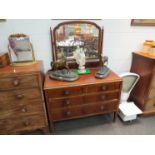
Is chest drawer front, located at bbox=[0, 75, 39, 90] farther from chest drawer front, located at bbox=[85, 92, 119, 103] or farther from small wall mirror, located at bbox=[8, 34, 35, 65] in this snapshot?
chest drawer front, located at bbox=[85, 92, 119, 103]

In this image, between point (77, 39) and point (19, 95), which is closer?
point (19, 95)

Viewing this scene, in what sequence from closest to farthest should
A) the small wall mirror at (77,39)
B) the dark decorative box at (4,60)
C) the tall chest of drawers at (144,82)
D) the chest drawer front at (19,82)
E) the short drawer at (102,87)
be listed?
the chest drawer front at (19,82), the dark decorative box at (4,60), the short drawer at (102,87), the small wall mirror at (77,39), the tall chest of drawers at (144,82)

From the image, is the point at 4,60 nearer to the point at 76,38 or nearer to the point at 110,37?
the point at 76,38

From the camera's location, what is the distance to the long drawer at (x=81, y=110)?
1.40 m

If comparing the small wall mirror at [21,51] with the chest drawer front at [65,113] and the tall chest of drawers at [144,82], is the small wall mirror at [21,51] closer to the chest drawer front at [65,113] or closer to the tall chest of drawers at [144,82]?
the chest drawer front at [65,113]

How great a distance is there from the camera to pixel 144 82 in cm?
168

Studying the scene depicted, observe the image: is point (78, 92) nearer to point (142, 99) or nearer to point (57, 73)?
point (57, 73)

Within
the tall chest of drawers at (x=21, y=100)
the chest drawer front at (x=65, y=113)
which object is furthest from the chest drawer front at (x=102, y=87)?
the tall chest of drawers at (x=21, y=100)

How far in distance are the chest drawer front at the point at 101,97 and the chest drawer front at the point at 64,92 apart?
144 mm

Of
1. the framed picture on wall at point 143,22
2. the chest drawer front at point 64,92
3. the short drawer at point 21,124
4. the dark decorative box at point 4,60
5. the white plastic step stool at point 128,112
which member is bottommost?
the white plastic step stool at point 128,112

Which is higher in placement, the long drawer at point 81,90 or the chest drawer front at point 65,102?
the long drawer at point 81,90

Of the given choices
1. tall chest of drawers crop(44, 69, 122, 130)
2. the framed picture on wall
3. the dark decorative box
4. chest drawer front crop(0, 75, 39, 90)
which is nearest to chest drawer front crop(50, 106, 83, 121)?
tall chest of drawers crop(44, 69, 122, 130)

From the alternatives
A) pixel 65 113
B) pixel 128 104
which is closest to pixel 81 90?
pixel 65 113

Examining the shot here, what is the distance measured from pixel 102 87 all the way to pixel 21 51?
101 cm
